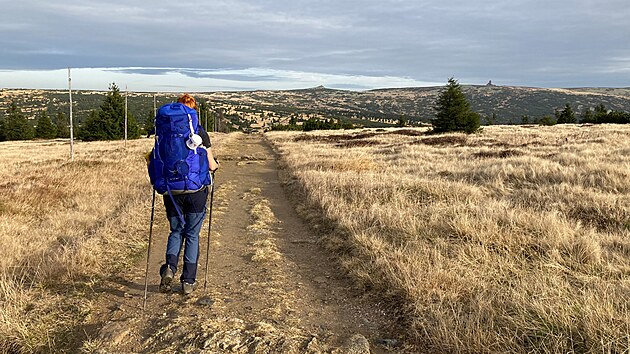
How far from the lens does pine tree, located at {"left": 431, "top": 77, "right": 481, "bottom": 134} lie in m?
41.4

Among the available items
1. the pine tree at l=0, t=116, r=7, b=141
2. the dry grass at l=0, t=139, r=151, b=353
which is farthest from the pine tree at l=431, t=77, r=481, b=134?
the pine tree at l=0, t=116, r=7, b=141

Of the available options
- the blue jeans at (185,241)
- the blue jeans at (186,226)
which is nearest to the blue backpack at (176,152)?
the blue jeans at (186,226)

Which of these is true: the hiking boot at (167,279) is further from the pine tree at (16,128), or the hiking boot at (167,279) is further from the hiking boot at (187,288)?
the pine tree at (16,128)

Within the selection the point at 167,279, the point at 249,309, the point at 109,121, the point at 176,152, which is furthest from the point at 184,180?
the point at 109,121

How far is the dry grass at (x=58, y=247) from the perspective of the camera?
12.7 ft

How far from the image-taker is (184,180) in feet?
14.5

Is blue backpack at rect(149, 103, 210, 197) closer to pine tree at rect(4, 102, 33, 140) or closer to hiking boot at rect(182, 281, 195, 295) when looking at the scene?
hiking boot at rect(182, 281, 195, 295)

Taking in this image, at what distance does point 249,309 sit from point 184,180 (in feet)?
4.87

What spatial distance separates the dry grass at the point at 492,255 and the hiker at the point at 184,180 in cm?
197

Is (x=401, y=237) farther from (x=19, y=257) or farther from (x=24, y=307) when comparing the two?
(x=19, y=257)

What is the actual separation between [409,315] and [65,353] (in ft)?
9.86

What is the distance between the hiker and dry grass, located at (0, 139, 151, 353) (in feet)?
3.40

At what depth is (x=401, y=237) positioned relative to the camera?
6.25 metres

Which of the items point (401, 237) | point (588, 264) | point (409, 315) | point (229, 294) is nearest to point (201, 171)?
point (229, 294)
